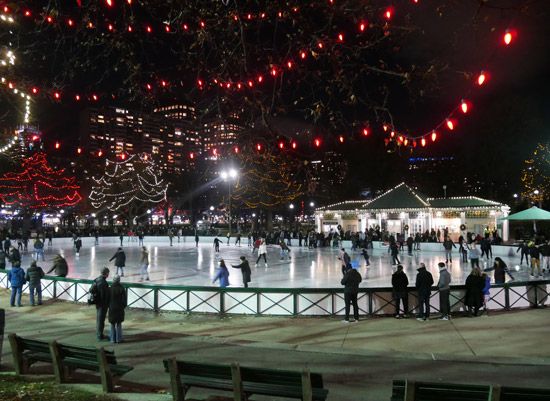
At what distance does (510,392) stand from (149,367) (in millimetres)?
5811

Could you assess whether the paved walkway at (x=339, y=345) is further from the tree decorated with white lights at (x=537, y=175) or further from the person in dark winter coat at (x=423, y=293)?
the tree decorated with white lights at (x=537, y=175)

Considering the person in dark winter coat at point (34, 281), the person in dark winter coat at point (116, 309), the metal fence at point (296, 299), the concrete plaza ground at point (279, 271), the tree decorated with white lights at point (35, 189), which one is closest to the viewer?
the person in dark winter coat at point (116, 309)

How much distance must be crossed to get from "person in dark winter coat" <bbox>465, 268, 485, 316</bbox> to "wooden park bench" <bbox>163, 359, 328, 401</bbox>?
26.1 ft

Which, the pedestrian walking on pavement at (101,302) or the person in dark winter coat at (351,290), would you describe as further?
the person in dark winter coat at (351,290)

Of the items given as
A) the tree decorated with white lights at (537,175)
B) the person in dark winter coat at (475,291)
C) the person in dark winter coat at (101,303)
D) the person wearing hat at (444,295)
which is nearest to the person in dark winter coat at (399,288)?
the person wearing hat at (444,295)

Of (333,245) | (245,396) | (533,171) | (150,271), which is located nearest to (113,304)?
(245,396)

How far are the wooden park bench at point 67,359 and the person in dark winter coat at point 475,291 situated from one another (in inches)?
347

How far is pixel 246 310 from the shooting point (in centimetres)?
1292

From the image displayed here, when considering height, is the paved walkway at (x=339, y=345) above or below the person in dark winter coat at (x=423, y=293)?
below

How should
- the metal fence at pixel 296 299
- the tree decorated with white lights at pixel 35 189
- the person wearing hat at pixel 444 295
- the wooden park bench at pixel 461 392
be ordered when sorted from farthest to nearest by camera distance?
1. the tree decorated with white lights at pixel 35 189
2. the metal fence at pixel 296 299
3. the person wearing hat at pixel 444 295
4. the wooden park bench at pixel 461 392

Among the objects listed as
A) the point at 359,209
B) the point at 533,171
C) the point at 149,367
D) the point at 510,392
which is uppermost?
the point at 533,171

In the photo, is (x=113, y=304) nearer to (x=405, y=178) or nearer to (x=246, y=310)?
(x=246, y=310)

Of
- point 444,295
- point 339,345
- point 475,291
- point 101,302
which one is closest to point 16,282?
point 101,302

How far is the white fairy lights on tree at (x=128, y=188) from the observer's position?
192 feet
